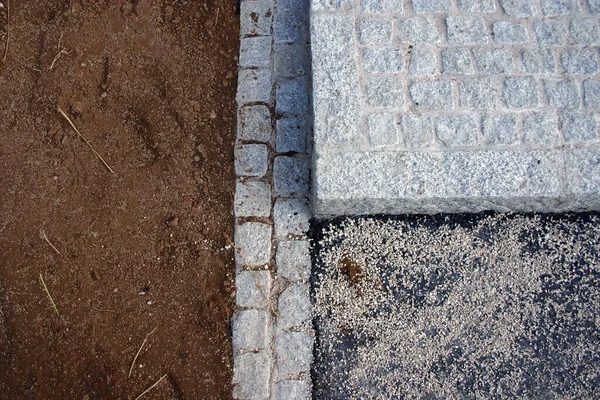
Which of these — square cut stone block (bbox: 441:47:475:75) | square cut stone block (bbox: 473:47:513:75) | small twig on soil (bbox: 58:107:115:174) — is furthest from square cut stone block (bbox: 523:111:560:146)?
small twig on soil (bbox: 58:107:115:174)

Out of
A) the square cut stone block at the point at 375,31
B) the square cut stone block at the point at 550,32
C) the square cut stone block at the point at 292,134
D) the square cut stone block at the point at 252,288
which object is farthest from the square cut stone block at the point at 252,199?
the square cut stone block at the point at 550,32

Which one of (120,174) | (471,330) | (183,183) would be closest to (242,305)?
(183,183)

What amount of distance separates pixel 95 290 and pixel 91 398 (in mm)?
682

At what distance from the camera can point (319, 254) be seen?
131 inches

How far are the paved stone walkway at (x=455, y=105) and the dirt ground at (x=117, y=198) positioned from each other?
2.99 ft

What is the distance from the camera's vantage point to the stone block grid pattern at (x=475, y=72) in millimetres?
2986

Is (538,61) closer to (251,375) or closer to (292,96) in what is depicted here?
(292,96)

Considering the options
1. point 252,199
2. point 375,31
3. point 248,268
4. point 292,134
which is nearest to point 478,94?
point 375,31

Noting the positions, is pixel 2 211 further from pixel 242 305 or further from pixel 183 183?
pixel 242 305

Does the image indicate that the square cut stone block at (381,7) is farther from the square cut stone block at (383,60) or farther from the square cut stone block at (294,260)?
the square cut stone block at (294,260)

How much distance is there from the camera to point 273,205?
11.2ft

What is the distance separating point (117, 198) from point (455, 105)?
7.64 ft

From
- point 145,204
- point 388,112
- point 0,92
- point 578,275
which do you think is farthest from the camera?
point 0,92

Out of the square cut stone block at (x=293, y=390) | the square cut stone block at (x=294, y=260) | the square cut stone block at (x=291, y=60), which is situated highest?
the square cut stone block at (x=291, y=60)
